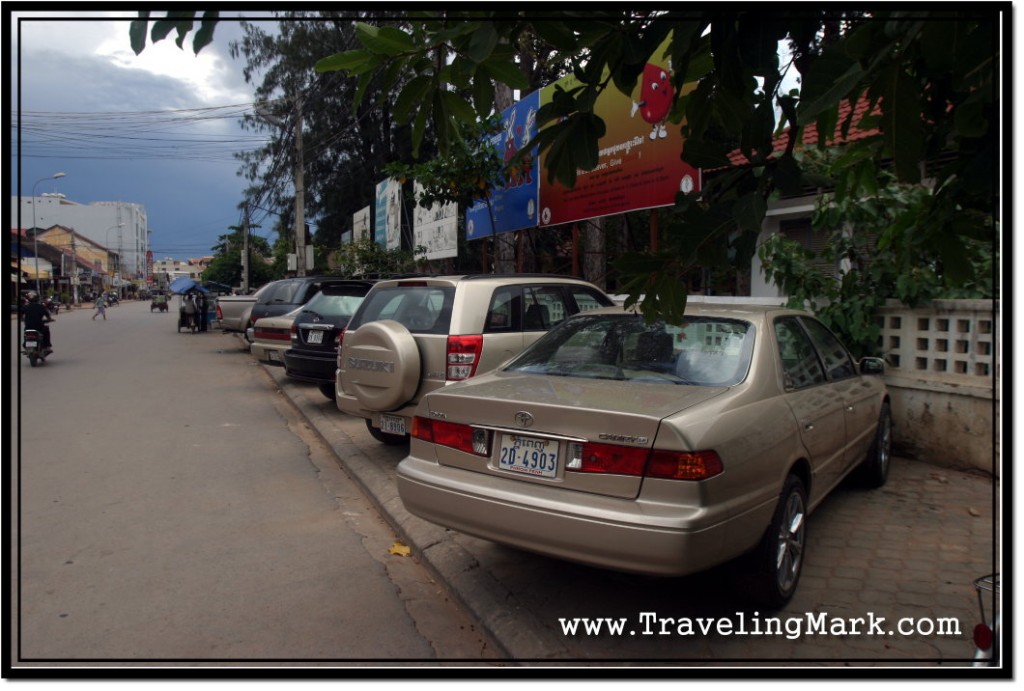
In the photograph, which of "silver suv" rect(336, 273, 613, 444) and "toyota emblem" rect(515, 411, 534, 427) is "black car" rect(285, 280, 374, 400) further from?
"toyota emblem" rect(515, 411, 534, 427)

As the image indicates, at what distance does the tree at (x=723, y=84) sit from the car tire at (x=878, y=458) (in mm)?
2797

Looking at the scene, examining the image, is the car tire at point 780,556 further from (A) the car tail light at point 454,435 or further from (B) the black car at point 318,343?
(B) the black car at point 318,343

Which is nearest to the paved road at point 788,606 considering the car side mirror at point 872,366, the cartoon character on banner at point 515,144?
the car side mirror at point 872,366

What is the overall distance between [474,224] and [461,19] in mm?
12711

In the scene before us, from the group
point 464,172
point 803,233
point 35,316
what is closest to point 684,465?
point 803,233

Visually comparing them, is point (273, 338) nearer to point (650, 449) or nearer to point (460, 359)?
point (460, 359)

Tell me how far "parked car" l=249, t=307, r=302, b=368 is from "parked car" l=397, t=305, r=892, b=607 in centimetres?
810

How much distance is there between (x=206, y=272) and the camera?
76.7m

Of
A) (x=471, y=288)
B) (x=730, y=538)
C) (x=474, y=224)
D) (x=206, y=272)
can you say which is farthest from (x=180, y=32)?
(x=206, y=272)

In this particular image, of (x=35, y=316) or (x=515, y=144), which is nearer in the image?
(x=515, y=144)

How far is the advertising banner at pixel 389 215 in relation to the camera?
18.5 meters

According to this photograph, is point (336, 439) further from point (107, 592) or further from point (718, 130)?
point (718, 130)

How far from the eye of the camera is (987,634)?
233 centimetres

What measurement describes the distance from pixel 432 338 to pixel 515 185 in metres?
7.71
